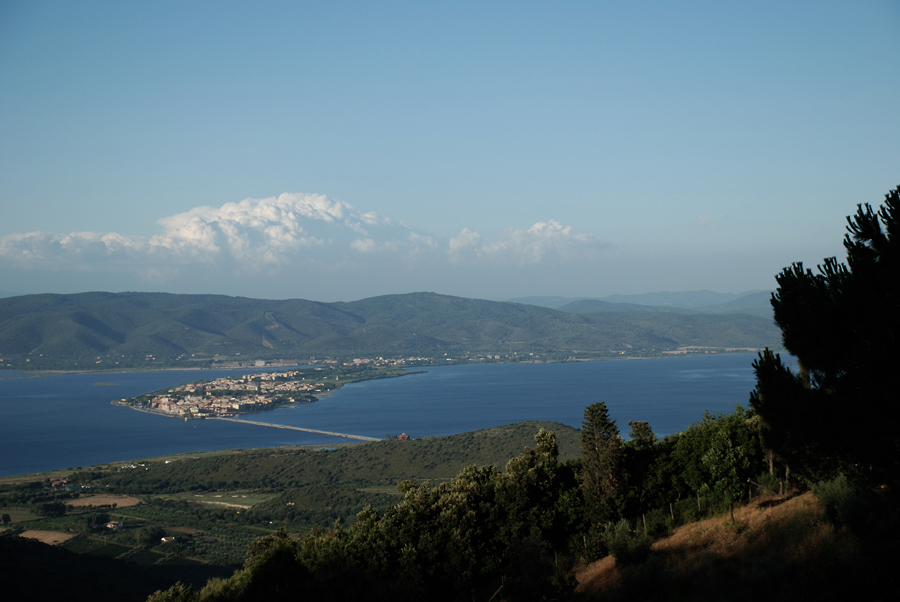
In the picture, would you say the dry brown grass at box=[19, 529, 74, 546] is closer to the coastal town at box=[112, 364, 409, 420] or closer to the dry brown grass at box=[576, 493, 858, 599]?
the dry brown grass at box=[576, 493, 858, 599]

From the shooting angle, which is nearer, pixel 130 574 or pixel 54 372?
pixel 130 574

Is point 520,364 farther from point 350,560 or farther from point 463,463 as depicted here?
point 350,560

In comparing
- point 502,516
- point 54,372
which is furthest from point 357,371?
point 502,516

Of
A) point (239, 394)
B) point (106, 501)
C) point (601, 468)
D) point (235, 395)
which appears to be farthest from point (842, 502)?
point (239, 394)

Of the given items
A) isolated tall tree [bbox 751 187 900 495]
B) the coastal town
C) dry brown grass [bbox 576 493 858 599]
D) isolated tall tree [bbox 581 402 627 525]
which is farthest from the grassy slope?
the coastal town

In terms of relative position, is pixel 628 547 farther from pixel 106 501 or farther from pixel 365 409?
pixel 365 409

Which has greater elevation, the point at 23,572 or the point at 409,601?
the point at 409,601
